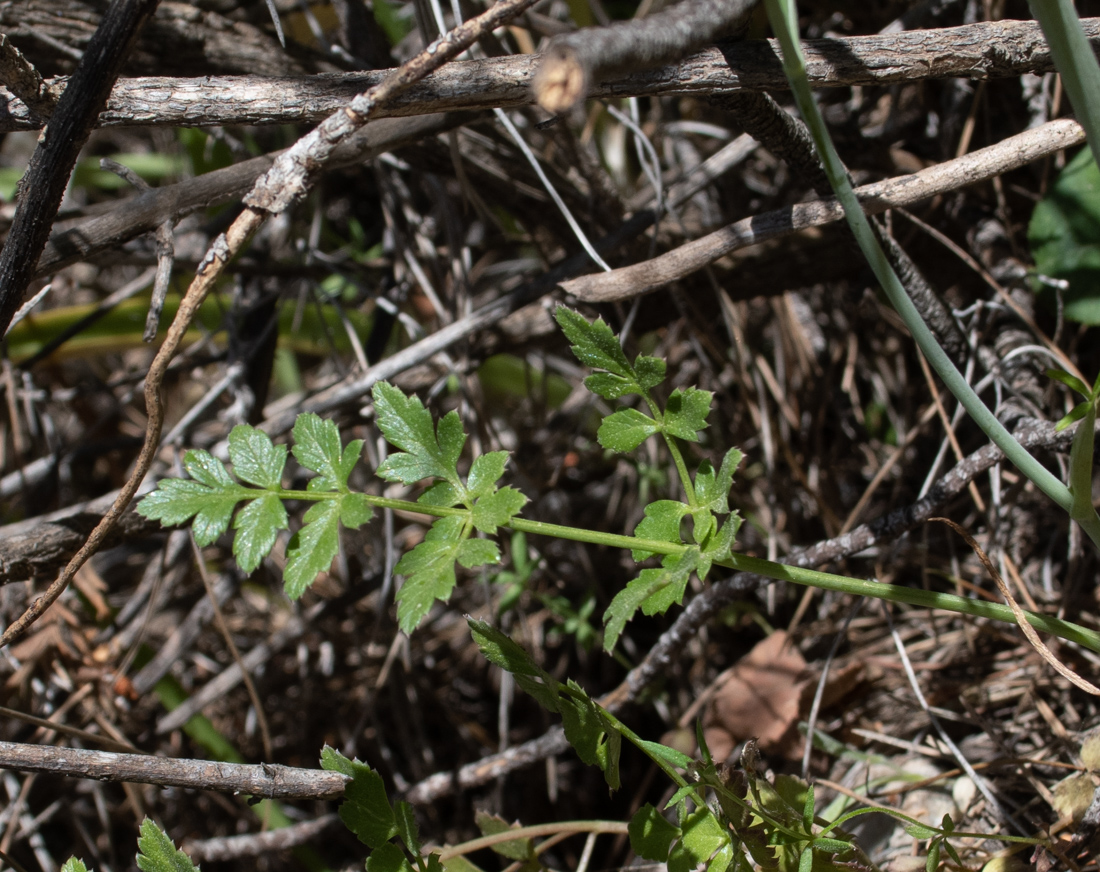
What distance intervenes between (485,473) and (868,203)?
63cm

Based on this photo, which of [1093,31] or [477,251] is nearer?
[1093,31]

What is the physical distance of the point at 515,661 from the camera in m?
0.95

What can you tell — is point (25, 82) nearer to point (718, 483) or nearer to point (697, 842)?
point (718, 483)

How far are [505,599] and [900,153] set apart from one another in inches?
44.3

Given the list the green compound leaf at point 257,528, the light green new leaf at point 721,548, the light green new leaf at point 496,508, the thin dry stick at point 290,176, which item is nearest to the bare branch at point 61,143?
the thin dry stick at point 290,176

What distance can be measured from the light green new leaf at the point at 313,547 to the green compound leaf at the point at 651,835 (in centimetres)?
46

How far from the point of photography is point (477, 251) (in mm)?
2131

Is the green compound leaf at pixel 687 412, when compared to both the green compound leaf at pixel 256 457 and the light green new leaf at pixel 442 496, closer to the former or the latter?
the light green new leaf at pixel 442 496

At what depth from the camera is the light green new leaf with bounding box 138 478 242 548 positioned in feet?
3.22

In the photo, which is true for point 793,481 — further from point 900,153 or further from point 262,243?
point 262,243

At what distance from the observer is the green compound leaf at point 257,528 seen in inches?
37.9

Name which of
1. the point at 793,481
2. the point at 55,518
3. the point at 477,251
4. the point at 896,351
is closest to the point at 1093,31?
the point at 896,351

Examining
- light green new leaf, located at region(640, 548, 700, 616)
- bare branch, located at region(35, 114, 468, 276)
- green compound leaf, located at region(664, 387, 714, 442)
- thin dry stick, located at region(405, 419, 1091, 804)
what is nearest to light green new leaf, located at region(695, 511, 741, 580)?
light green new leaf, located at region(640, 548, 700, 616)

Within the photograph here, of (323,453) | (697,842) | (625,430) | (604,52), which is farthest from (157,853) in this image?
(604,52)
